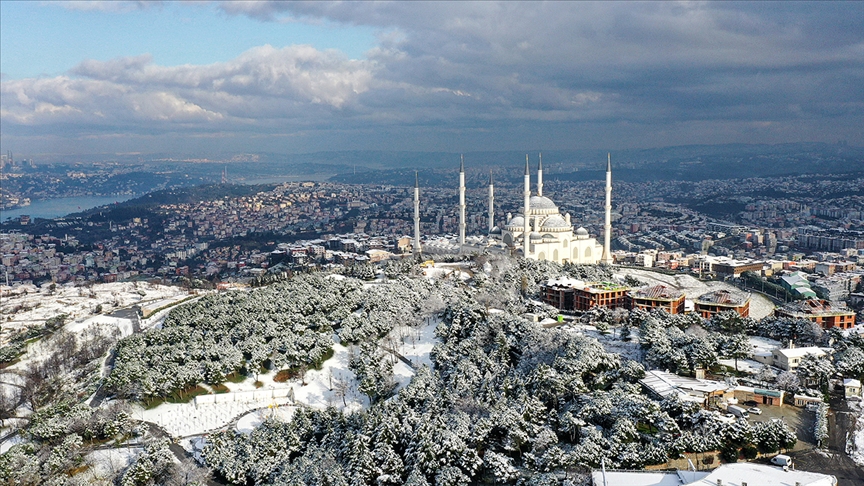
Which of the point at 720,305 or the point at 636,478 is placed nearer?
the point at 636,478

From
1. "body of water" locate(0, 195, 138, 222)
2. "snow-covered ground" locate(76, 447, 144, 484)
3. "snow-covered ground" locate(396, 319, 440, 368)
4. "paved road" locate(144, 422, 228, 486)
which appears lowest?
"body of water" locate(0, 195, 138, 222)

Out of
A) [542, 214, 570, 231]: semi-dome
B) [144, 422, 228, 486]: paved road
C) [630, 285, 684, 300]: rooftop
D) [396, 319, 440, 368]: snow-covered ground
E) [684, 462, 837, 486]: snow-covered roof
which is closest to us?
[684, 462, 837, 486]: snow-covered roof

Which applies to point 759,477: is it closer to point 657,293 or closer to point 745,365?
point 745,365

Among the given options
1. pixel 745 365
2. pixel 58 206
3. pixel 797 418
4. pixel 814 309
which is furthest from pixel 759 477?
pixel 58 206

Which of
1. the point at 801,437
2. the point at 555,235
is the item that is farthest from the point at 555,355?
the point at 555,235

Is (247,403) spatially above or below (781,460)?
below

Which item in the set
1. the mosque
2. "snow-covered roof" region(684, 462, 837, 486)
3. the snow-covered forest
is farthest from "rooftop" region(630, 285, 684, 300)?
"snow-covered roof" region(684, 462, 837, 486)

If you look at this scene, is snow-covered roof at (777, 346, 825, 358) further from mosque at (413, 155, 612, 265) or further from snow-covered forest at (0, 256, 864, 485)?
mosque at (413, 155, 612, 265)

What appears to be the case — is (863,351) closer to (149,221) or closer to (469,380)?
(469,380)
